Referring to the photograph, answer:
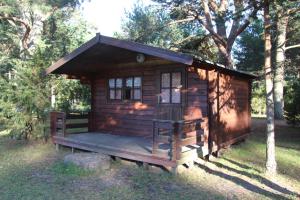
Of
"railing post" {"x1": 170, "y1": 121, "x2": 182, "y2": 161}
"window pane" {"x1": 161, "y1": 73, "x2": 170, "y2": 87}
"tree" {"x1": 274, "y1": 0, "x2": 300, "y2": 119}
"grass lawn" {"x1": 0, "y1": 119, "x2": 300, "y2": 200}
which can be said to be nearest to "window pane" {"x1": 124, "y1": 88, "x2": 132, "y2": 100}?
"window pane" {"x1": 161, "y1": 73, "x2": 170, "y2": 87}

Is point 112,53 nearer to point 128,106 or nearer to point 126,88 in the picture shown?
point 126,88

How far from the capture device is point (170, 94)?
8609 millimetres

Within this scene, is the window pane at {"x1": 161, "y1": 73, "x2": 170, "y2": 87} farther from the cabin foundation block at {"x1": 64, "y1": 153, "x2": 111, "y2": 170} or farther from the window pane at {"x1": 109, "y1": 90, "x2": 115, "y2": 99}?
the cabin foundation block at {"x1": 64, "y1": 153, "x2": 111, "y2": 170}

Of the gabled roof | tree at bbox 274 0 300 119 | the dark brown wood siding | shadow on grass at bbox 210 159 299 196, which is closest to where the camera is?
shadow on grass at bbox 210 159 299 196

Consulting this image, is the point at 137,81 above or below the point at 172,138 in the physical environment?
above

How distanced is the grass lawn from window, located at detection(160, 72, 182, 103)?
203 cm

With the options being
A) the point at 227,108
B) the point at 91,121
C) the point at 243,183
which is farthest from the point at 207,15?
the point at 243,183

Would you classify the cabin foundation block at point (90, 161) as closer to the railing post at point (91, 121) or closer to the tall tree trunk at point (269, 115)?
the railing post at point (91, 121)

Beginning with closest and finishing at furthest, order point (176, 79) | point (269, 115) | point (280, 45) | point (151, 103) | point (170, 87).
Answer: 1. point (269, 115)
2. point (176, 79)
3. point (170, 87)
4. point (151, 103)
5. point (280, 45)

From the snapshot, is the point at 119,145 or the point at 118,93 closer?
the point at 119,145

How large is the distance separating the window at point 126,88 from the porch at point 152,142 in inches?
50.8

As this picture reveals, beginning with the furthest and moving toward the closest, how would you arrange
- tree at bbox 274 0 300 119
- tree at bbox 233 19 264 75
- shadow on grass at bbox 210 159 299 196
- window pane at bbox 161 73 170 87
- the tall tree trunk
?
tree at bbox 233 19 264 75 → window pane at bbox 161 73 170 87 → tree at bbox 274 0 300 119 → the tall tree trunk → shadow on grass at bbox 210 159 299 196

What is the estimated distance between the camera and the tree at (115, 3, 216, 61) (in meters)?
15.6

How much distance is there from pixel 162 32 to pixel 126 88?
1678 centimetres
